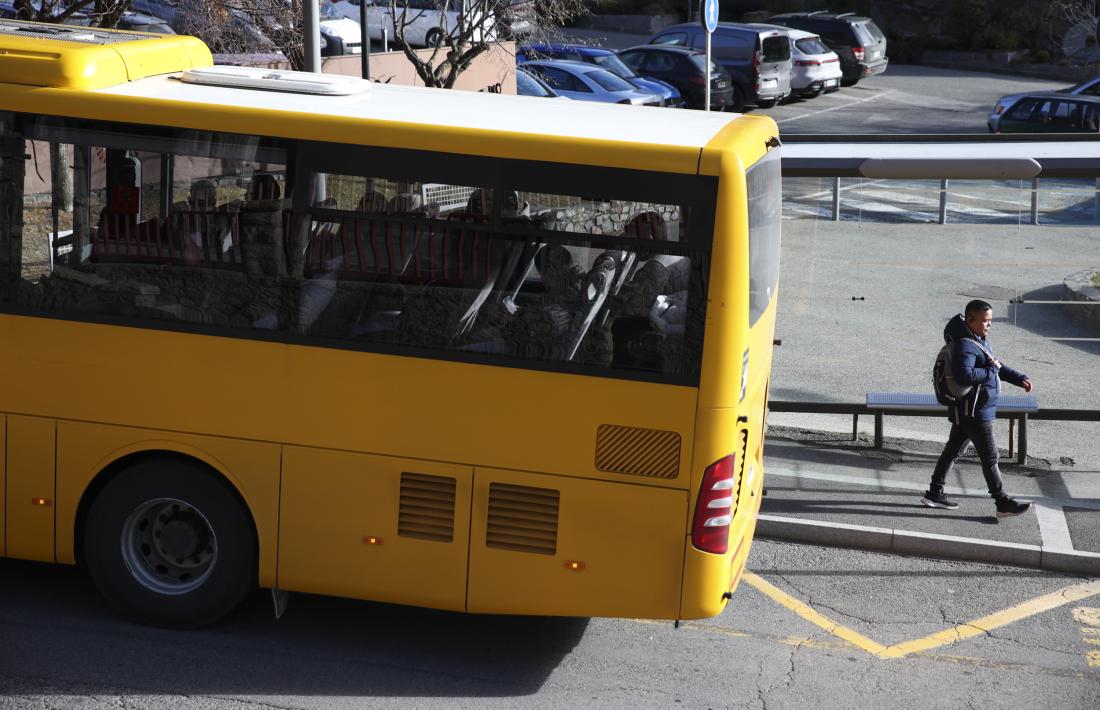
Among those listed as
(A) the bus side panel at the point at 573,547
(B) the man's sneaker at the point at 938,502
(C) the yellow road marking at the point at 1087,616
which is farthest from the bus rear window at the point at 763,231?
(B) the man's sneaker at the point at 938,502

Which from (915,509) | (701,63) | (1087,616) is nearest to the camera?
(1087,616)

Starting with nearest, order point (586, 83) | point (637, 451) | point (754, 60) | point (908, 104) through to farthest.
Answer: point (637, 451), point (586, 83), point (754, 60), point (908, 104)

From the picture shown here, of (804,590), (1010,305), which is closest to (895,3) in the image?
(1010,305)

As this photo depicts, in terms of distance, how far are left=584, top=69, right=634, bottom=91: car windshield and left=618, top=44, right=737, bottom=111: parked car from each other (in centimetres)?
316

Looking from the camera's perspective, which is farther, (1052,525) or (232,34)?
(232,34)

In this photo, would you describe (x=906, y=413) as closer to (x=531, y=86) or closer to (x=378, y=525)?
(x=378, y=525)

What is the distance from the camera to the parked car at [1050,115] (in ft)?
92.3

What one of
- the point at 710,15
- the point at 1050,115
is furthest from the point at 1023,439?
the point at 1050,115

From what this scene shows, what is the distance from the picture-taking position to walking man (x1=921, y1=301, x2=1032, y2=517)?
9297 mm

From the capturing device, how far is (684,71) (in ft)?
105

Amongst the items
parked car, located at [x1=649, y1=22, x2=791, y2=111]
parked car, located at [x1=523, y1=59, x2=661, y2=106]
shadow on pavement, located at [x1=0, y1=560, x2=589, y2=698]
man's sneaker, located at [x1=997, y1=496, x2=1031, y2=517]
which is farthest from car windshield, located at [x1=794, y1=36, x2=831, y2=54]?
shadow on pavement, located at [x1=0, y1=560, x2=589, y2=698]

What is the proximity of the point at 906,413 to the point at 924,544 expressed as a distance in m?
2.41

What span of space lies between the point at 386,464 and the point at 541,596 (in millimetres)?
1025

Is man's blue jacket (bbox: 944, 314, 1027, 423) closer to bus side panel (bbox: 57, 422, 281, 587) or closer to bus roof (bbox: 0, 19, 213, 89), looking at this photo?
bus side panel (bbox: 57, 422, 281, 587)
